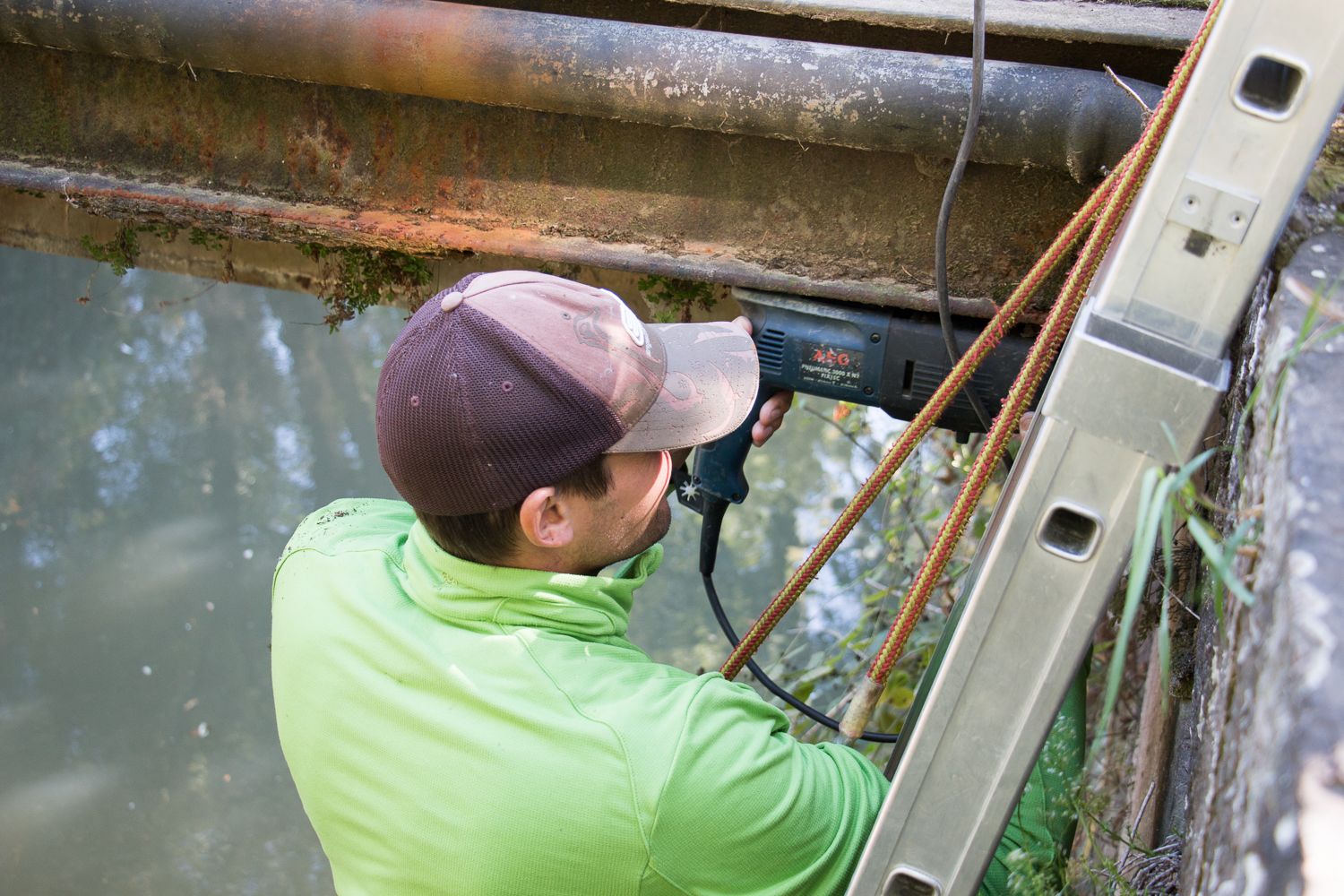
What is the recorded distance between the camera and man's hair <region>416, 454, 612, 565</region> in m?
1.12

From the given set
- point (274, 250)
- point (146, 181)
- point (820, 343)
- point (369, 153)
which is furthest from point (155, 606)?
point (820, 343)

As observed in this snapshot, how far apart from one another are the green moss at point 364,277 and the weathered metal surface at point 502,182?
0.25 metres

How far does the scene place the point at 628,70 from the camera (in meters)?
1.48

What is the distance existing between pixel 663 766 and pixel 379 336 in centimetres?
563

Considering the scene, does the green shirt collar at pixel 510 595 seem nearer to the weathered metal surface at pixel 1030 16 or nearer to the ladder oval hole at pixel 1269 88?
the ladder oval hole at pixel 1269 88

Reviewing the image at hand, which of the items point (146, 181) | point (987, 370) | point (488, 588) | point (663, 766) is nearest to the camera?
point (663, 766)

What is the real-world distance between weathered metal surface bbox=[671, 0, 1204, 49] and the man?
686 mm

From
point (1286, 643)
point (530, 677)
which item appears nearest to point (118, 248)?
point (530, 677)

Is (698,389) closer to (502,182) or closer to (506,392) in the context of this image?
(506,392)

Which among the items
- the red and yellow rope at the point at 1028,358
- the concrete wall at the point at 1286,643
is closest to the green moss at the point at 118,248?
the red and yellow rope at the point at 1028,358

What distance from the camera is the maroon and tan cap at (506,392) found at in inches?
41.6

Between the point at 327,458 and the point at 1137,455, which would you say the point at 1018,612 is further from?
the point at 327,458

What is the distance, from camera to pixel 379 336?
20.1ft

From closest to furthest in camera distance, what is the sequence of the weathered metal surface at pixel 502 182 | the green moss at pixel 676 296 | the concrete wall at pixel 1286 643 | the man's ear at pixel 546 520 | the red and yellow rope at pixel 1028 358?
the concrete wall at pixel 1286 643, the red and yellow rope at pixel 1028 358, the man's ear at pixel 546 520, the weathered metal surface at pixel 502 182, the green moss at pixel 676 296
